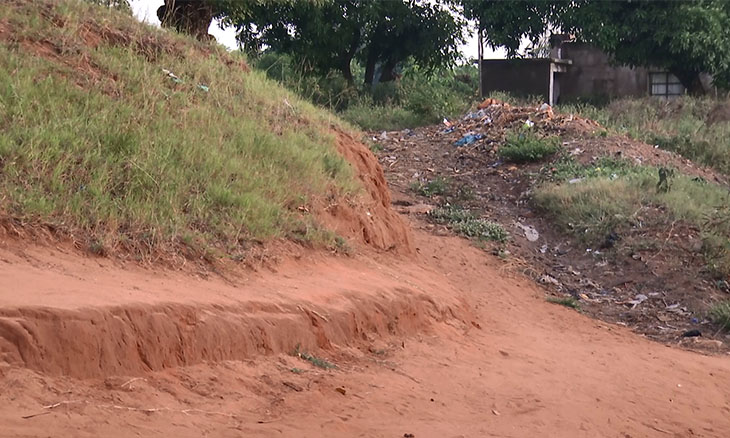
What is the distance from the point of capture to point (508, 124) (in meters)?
16.3

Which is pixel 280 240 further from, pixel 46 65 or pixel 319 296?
pixel 46 65

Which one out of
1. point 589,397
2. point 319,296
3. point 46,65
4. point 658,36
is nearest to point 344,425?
point 319,296

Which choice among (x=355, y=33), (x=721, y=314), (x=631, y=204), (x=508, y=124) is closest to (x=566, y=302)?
(x=721, y=314)

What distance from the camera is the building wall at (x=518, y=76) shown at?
24281 millimetres

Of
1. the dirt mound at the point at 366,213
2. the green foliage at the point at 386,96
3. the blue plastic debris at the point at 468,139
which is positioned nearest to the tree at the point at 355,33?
the green foliage at the point at 386,96

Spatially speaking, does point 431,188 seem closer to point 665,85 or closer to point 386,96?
point 386,96

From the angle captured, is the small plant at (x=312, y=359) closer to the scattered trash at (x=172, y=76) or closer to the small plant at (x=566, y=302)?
the scattered trash at (x=172, y=76)

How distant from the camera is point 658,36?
2197 cm

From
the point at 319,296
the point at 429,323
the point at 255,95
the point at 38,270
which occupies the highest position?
the point at 255,95

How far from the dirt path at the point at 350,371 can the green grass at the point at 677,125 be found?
9.25m

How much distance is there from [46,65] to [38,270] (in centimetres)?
321

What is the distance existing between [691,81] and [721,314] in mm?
16125

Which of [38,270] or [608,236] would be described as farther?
[608,236]

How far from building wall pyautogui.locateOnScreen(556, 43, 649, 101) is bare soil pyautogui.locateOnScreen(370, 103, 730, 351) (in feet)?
28.6
